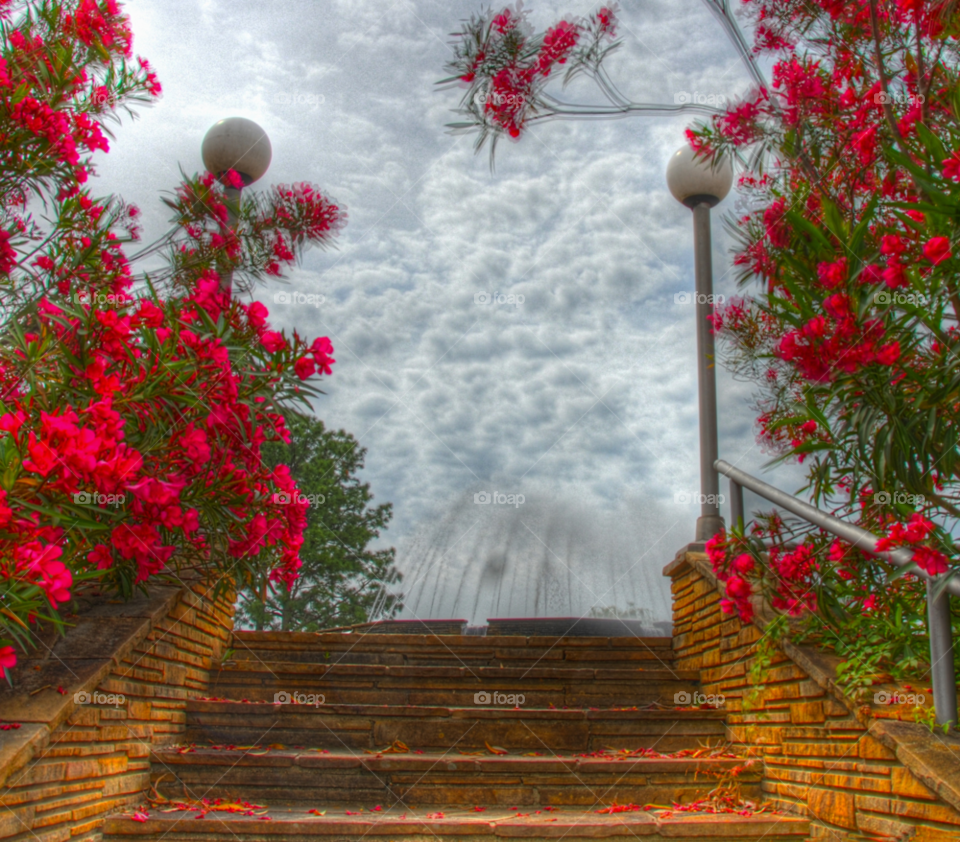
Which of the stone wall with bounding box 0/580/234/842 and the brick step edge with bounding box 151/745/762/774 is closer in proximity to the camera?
the stone wall with bounding box 0/580/234/842

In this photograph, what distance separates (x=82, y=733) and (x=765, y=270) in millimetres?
3080

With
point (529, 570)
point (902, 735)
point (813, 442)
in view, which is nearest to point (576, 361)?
point (529, 570)

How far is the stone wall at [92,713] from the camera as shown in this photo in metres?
1.70

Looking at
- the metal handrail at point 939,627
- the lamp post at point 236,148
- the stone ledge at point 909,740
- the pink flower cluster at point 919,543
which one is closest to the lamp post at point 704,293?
the stone ledge at point 909,740

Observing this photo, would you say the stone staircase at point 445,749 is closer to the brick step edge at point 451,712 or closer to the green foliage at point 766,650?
the brick step edge at point 451,712

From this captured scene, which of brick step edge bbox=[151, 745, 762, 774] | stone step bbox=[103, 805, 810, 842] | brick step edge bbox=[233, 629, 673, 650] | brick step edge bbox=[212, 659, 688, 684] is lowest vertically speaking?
stone step bbox=[103, 805, 810, 842]

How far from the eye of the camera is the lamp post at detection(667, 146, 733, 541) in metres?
3.88

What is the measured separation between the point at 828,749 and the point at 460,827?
1.24 meters

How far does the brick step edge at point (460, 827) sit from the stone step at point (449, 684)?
1.02 meters

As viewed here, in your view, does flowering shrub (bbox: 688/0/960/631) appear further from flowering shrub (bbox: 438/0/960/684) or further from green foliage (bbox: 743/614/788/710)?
green foliage (bbox: 743/614/788/710)

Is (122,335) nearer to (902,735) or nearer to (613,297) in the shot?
(902,735)

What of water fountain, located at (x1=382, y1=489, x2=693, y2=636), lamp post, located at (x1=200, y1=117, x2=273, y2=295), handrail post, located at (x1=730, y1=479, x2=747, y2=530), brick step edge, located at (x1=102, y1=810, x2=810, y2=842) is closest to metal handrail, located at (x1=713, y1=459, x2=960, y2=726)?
brick step edge, located at (x1=102, y1=810, x2=810, y2=842)

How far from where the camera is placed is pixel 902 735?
1.72 metres

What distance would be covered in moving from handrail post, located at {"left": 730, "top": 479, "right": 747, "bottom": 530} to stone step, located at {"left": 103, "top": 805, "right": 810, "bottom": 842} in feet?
3.70
